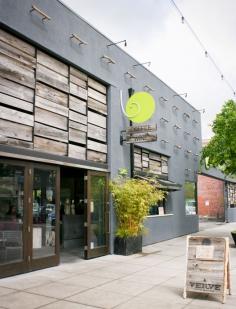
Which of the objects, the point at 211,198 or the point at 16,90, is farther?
the point at 211,198

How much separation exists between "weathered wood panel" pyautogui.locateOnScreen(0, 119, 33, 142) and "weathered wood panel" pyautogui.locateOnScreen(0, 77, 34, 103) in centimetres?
64

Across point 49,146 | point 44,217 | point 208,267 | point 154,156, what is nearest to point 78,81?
point 49,146

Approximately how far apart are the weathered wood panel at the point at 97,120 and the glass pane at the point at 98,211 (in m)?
1.59

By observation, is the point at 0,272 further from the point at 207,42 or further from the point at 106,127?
the point at 207,42

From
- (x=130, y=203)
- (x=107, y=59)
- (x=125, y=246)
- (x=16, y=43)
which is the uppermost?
(x=107, y=59)

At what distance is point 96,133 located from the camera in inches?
439

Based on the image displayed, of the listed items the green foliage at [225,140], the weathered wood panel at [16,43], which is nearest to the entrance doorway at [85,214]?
the weathered wood panel at [16,43]

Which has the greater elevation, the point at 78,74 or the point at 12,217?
the point at 78,74

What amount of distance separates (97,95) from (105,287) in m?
6.04

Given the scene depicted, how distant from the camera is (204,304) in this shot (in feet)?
20.0

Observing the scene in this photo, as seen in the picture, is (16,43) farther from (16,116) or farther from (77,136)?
(77,136)

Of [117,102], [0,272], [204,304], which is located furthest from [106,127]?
[204,304]

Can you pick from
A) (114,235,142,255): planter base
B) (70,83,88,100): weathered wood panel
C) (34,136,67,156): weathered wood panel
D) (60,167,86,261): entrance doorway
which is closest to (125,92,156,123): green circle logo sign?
(70,83,88,100): weathered wood panel

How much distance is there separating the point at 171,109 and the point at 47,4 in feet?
29.8
